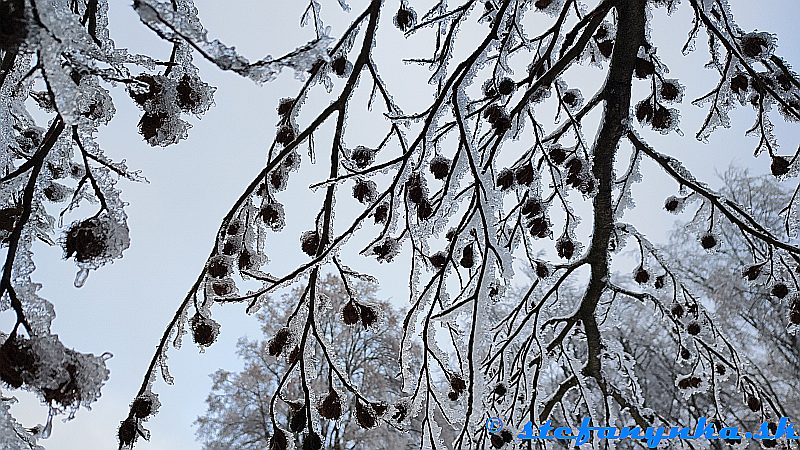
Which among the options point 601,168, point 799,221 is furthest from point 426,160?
point 799,221

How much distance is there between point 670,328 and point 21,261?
1.56 m

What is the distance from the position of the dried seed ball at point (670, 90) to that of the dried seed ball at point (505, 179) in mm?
325

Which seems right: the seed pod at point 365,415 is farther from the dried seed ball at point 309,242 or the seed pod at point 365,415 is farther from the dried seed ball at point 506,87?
the dried seed ball at point 506,87

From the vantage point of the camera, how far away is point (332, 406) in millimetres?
867

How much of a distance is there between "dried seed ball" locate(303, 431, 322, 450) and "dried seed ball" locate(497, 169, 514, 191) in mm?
621

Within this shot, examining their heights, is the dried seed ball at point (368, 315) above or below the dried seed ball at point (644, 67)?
below

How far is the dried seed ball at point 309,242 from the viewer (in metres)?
1.01

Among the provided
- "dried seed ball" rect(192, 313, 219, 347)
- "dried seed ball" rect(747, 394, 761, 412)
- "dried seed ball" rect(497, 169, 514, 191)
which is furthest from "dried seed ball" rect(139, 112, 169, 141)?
"dried seed ball" rect(747, 394, 761, 412)

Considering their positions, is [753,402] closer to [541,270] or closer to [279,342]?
[541,270]

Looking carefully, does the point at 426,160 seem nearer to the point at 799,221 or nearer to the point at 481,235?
the point at 481,235

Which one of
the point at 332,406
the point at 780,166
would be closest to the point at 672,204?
the point at 780,166

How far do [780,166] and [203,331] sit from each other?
115 cm

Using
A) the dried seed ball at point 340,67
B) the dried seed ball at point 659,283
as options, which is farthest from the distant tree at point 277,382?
the dried seed ball at point 340,67

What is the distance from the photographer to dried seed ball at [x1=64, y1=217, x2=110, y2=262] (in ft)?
1.68
